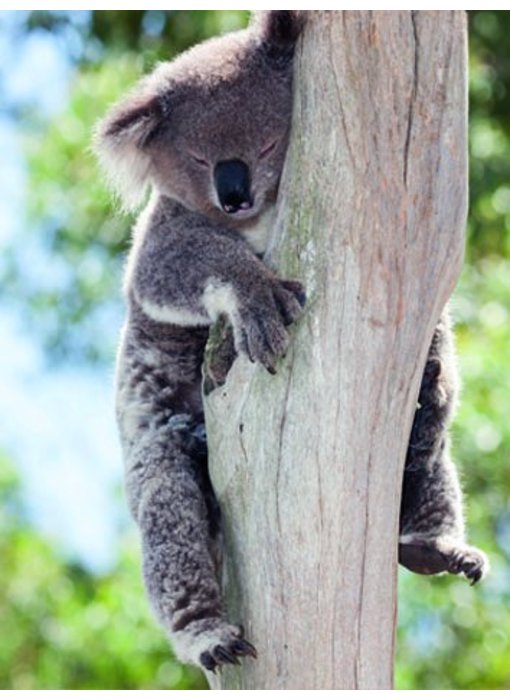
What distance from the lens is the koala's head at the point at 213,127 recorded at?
434 cm

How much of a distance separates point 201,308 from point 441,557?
0.96m

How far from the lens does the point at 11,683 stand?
363 inches

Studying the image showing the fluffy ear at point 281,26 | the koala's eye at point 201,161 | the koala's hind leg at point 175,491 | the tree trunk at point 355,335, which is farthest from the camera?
the koala's eye at point 201,161

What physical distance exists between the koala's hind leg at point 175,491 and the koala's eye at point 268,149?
1.88ft

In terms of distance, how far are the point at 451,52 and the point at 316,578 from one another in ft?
4.34

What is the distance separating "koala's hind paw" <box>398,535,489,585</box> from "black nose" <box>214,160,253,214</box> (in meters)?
1.06

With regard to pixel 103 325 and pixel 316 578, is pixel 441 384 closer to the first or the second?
pixel 316 578

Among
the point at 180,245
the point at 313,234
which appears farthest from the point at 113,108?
the point at 313,234

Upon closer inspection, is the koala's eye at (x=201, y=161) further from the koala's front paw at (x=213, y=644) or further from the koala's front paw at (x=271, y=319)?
the koala's front paw at (x=213, y=644)

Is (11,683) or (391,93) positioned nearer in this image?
(391,93)

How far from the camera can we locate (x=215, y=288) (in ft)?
13.4

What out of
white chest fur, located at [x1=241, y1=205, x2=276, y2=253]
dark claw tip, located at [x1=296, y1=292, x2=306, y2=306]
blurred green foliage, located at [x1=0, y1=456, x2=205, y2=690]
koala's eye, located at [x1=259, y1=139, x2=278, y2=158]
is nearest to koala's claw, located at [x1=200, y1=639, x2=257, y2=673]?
dark claw tip, located at [x1=296, y1=292, x2=306, y2=306]

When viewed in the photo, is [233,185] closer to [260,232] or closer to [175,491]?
[260,232]

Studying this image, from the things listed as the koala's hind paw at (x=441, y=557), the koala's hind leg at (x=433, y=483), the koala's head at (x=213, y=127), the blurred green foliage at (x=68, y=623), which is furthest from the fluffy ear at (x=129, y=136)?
the blurred green foliage at (x=68, y=623)
